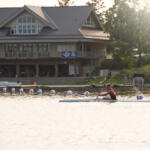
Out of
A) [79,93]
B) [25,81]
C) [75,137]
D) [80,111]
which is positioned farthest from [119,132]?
[25,81]

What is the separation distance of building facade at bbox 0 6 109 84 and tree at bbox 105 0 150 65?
3.30 metres

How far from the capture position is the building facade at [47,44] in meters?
71.0

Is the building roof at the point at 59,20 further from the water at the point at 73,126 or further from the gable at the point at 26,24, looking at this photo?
the water at the point at 73,126

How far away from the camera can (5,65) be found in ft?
246

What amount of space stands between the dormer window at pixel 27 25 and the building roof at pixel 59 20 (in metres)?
0.81

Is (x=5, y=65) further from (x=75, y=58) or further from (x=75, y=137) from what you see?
(x=75, y=137)

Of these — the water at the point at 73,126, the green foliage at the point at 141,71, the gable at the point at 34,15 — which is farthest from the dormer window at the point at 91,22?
the water at the point at 73,126

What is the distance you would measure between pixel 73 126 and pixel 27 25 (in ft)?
127

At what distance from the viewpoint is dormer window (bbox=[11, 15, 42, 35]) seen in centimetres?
7269

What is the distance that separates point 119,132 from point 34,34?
41.1 m

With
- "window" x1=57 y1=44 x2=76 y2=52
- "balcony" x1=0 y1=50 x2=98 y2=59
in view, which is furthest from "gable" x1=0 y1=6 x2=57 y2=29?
"balcony" x1=0 y1=50 x2=98 y2=59

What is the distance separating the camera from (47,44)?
7175 centimetres

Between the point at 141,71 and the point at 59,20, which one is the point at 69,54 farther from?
the point at 141,71

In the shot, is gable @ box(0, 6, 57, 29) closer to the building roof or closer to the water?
the building roof
